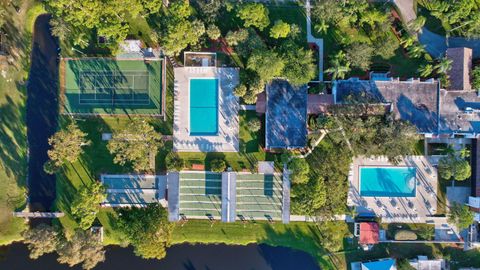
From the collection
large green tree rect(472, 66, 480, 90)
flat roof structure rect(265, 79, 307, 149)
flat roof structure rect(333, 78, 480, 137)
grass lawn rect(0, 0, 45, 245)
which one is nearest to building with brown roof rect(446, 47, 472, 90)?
large green tree rect(472, 66, 480, 90)

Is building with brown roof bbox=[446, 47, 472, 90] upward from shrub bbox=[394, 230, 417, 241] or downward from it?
upward

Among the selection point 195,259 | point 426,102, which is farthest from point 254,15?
point 195,259

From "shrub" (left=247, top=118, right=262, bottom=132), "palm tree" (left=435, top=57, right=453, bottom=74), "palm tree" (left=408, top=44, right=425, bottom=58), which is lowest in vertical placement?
"shrub" (left=247, top=118, right=262, bottom=132)

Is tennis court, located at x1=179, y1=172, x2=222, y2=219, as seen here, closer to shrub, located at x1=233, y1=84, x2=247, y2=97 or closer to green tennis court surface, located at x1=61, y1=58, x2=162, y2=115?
green tennis court surface, located at x1=61, y1=58, x2=162, y2=115

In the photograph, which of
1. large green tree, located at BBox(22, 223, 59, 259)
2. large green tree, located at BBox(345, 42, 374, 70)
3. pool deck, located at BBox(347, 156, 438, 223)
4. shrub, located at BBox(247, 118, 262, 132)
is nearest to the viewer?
large green tree, located at BBox(22, 223, 59, 259)

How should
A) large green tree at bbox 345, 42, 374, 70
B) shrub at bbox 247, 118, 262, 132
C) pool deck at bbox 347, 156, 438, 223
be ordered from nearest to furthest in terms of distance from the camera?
large green tree at bbox 345, 42, 374, 70 < shrub at bbox 247, 118, 262, 132 < pool deck at bbox 347, 156, 438, 223

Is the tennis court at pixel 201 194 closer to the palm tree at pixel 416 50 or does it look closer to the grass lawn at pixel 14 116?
the grass lawn at pixel 14 116
